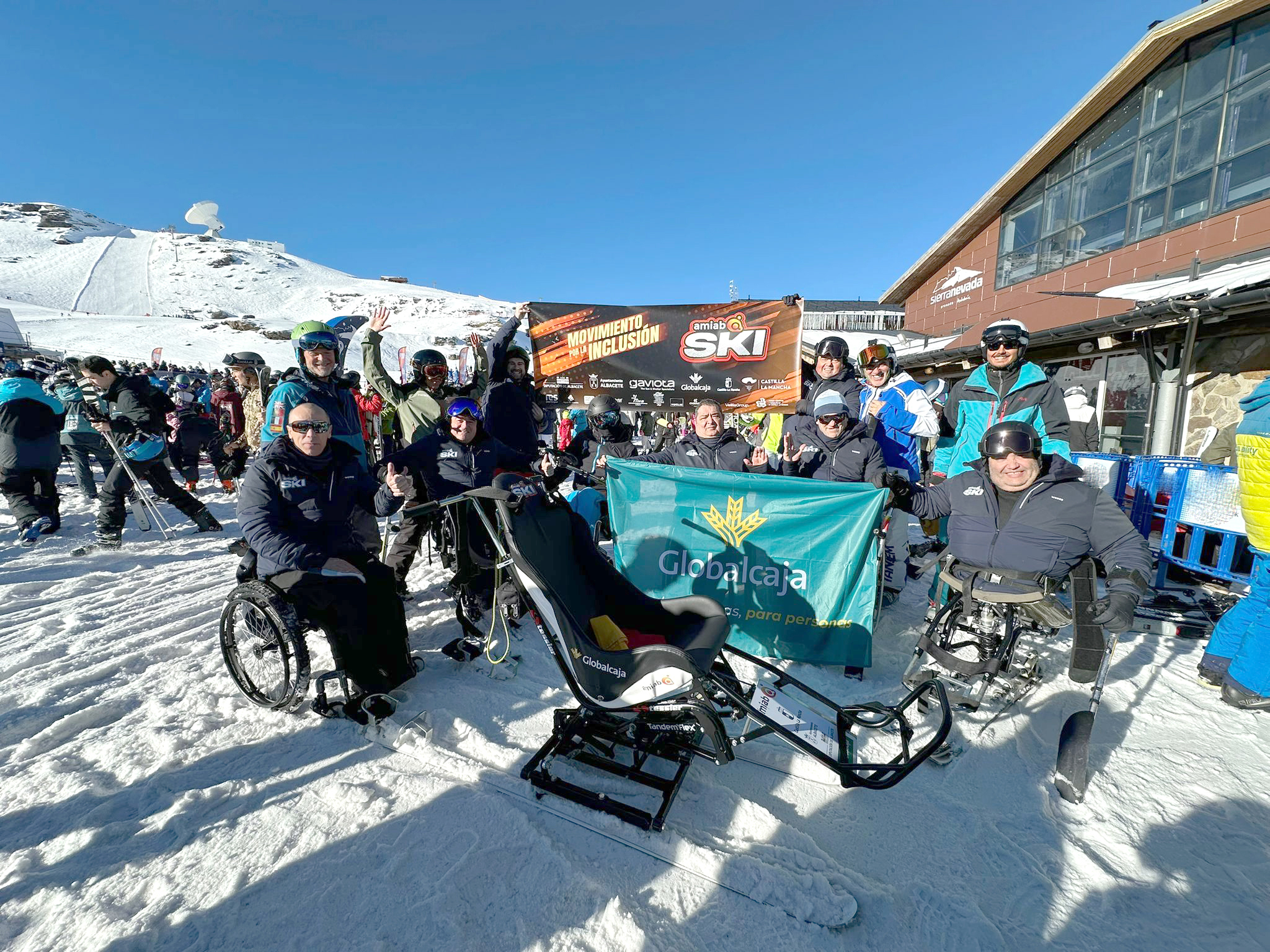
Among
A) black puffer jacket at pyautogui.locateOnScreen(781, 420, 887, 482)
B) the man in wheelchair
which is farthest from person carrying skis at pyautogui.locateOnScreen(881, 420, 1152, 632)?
the man in wheelchair

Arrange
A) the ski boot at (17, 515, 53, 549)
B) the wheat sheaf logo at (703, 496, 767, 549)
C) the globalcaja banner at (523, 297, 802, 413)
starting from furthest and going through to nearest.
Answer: the ski boot at (17, 515, 53, 549), the globalcaja banner at (523, 297, 802, 413), the wheat sheaf logo at (703, 496, 767, 549)

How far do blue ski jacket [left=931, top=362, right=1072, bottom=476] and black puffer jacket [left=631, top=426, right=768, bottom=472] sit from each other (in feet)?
5.63

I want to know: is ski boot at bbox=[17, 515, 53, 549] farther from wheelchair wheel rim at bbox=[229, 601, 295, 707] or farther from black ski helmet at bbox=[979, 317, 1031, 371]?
black ski helmet at bbox=[979, 317, 1031, 371]

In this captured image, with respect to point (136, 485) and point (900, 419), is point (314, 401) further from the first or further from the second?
point (900, 419)

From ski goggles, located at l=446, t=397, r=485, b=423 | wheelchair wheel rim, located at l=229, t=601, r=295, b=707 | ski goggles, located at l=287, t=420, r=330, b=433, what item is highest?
ski goggles, located at l=446, t=397, r=485, b=423

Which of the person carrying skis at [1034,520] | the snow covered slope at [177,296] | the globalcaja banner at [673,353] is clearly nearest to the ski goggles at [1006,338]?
the person carrying skis at [1034,520]

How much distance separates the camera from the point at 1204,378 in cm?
782

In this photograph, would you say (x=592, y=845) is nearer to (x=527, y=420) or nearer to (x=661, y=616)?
(x=661, y=616)

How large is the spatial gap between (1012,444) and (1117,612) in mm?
1008

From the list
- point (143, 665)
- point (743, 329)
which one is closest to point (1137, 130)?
point (743, 329)

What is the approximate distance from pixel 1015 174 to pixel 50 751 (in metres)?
17.6

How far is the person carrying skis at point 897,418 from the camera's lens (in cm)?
516

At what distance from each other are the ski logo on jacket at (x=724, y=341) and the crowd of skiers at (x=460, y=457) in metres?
0.77

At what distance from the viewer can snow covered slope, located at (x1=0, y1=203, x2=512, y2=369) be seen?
40.4 metres
